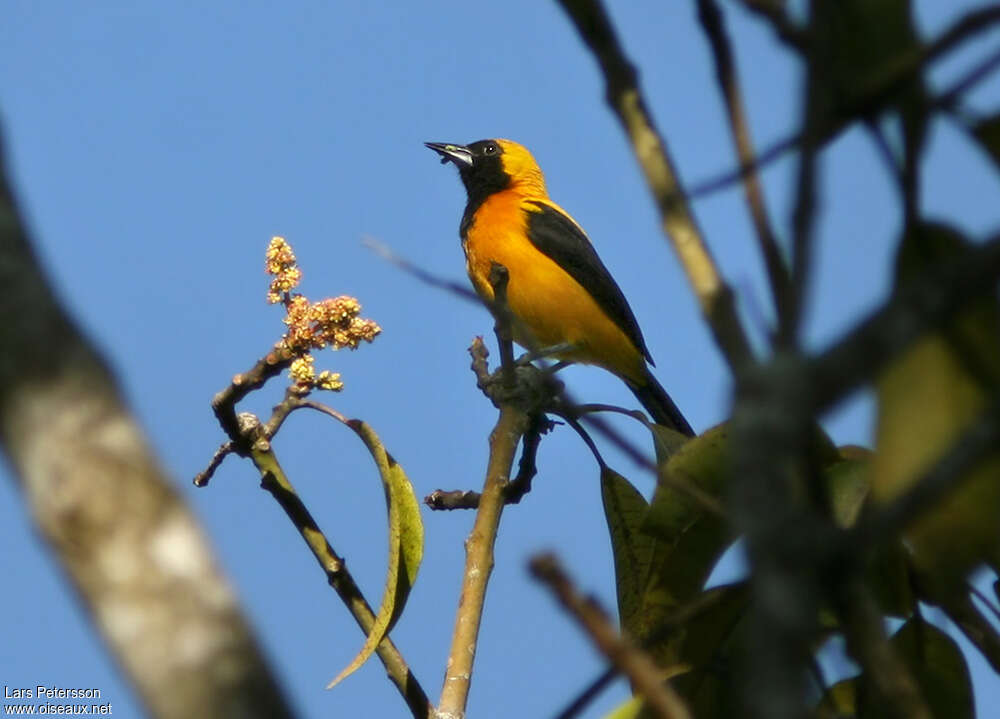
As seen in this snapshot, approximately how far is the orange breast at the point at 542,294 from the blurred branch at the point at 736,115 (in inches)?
218

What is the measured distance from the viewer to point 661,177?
122cm

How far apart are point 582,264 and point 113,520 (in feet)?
20.6

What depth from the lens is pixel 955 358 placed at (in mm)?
1312

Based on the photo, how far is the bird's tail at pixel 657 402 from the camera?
7.55 m

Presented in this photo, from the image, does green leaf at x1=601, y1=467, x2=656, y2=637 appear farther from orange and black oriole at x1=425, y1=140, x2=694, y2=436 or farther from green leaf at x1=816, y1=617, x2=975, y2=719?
orange and black oriole at x1=425, y1=140, x2=694, y2=436

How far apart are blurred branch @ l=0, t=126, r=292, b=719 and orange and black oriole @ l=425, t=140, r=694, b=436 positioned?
5642 millimetres

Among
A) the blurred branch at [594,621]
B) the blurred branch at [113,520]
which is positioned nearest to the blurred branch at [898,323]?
the blurred branch at [594,621]

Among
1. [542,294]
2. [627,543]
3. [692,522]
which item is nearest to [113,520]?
[692,522]

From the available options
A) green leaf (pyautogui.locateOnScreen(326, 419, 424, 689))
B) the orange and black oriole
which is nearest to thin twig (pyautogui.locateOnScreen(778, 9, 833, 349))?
green leaf (pyautogui.locateOnScreen(326, 419, 424, 689))

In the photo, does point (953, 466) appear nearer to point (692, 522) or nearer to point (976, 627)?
point (976, 627)

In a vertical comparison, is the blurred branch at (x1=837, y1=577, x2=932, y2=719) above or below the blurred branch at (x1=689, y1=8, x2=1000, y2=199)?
below

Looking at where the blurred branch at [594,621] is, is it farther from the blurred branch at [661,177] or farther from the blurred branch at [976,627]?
the blurred branch at [976,627]

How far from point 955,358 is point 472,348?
2090 mm

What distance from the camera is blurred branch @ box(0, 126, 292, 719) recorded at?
89 centimetres
